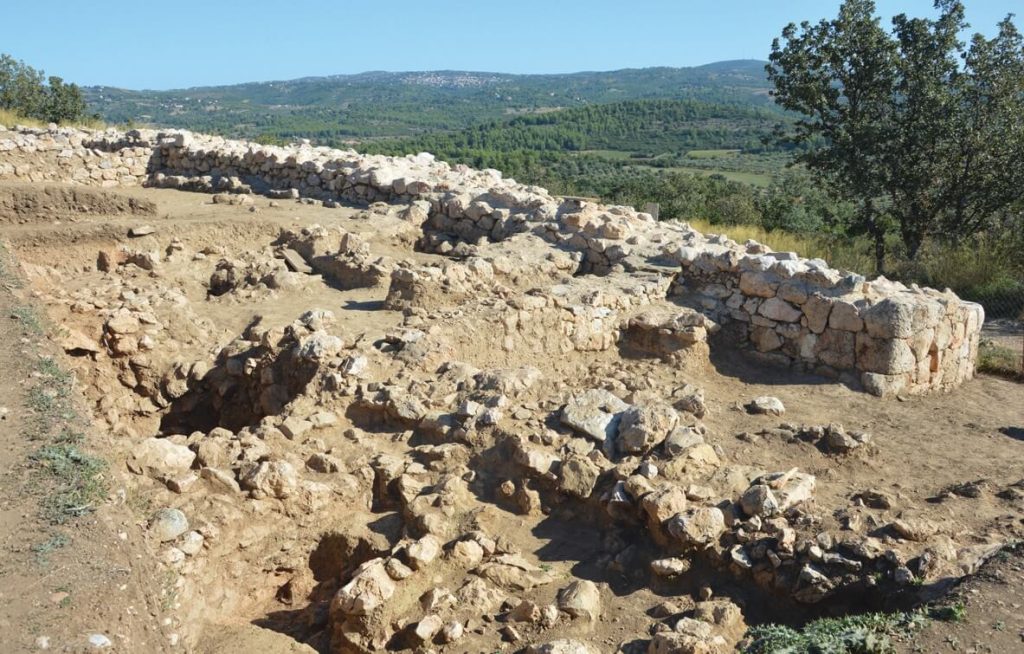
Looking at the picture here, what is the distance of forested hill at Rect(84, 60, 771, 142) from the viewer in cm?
9825

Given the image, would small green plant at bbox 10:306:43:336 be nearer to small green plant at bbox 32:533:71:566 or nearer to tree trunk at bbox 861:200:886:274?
small green plant at bbox 32:533:71:566

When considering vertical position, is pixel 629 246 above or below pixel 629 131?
below

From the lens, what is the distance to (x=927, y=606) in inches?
150

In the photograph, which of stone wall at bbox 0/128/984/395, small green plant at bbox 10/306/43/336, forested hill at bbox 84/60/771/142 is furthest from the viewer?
forested hill at bbox 84/60/771/142

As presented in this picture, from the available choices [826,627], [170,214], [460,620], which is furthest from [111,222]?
[826,627]

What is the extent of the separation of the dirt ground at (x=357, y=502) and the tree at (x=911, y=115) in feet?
22.2

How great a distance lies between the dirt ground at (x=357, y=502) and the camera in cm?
358

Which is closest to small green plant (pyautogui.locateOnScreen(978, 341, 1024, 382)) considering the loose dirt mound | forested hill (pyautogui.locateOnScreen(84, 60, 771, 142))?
the loose dirt mound

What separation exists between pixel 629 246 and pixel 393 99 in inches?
5840

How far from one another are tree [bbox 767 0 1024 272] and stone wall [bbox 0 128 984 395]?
578cm

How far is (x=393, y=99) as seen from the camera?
14912 cm

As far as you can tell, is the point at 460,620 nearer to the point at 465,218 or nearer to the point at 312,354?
the point at 312,354

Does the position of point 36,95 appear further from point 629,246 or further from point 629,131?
point 629,131

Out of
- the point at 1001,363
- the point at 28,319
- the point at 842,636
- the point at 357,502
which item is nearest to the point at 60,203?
the point at 28,319
